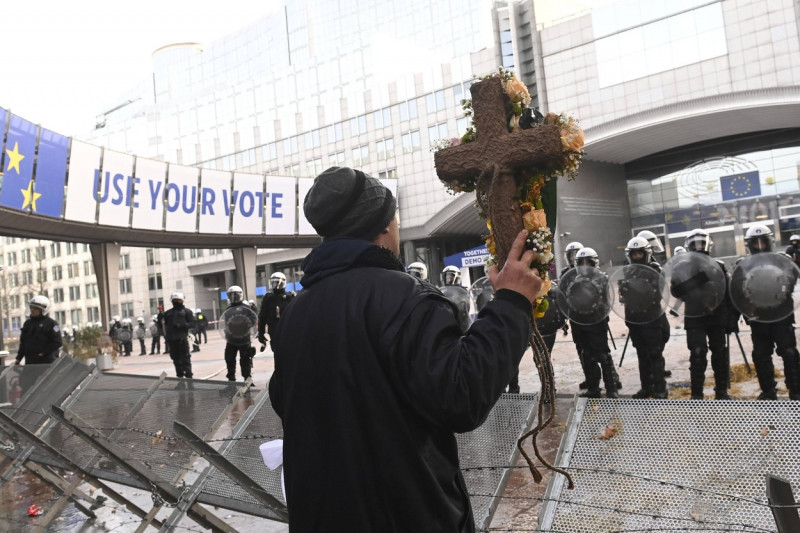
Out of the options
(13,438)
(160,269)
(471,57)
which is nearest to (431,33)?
(471,57)

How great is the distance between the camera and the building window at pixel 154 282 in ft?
228

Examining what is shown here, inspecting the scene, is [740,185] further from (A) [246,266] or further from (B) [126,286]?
(B) [126,286]

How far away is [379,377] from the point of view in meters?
1.60

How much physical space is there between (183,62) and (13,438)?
85247 millimetres

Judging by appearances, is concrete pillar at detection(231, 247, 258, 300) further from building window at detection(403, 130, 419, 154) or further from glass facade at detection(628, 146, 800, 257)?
glass facade at detection(628, 146, 800, 257)

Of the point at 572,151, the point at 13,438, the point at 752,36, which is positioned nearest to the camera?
the point at 572,151

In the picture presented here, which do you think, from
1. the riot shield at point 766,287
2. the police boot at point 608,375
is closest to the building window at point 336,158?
the police boot at point 608,375

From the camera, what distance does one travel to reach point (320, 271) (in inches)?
69.5

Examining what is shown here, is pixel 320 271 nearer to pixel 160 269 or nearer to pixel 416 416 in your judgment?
pixel 416 416

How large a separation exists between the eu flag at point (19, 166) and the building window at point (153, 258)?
5381cm

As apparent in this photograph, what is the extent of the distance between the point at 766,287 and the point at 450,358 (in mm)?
6704

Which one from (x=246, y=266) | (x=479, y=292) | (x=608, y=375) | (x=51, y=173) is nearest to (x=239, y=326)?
(x=479, y=292)

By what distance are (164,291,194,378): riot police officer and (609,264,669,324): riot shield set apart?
342 inches

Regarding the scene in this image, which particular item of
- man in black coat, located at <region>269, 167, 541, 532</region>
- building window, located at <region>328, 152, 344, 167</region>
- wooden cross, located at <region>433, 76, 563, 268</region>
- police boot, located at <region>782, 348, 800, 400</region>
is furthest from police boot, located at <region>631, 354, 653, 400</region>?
building window, located at <region>328, 152, 344, 167</region>
